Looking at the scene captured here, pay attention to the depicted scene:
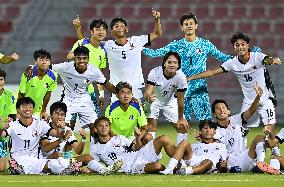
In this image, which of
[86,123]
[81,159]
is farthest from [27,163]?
[86,123]

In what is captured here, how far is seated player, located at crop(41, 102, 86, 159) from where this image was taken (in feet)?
44.5

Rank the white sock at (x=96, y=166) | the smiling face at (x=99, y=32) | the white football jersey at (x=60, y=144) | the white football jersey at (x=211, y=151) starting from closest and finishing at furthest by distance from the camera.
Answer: the white sock at (x=96, y=166) < the white football jersey at (x=211, y=151) < the white football jersey at (x=60, y=144) < the smiling face at (x=99, y=32)

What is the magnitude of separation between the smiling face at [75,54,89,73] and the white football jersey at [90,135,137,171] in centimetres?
141

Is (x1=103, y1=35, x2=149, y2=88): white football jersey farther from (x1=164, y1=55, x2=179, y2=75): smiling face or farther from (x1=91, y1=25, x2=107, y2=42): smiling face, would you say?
(x1=164, y1=55, x2=179, y2=75): smiling face

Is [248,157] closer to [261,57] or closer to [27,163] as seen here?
[261,57]

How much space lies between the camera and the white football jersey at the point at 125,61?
15.5m

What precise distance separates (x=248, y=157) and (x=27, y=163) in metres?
2.68

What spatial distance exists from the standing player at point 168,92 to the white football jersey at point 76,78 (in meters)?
0.69

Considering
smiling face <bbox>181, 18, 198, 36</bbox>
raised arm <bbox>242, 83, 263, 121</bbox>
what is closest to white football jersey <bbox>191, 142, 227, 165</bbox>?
raised arm <bbox>242, 83, 263, 121</bbox>

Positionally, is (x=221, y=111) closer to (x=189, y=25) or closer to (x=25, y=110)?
(x=189, y=25)

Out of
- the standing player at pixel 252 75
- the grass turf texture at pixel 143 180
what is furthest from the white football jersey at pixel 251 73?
the grass turf texture at pixel 143 180

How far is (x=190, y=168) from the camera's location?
13273 millimetres

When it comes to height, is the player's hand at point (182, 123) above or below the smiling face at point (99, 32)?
below

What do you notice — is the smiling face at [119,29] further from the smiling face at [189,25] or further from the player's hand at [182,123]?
the player's hand at [182,123]
